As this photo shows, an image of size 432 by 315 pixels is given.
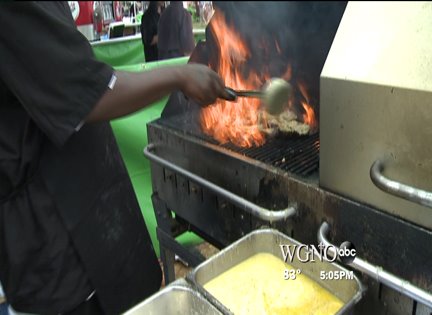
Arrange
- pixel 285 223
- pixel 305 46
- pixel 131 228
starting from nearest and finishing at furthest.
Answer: pixel 285 223, pixel 131 228, pixel 305 46

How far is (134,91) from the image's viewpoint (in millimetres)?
1021

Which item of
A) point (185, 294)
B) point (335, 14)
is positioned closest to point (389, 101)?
point (185, 294)

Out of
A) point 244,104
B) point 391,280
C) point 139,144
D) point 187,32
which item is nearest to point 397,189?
point 391,280

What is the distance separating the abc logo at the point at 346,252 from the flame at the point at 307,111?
64 centimetres

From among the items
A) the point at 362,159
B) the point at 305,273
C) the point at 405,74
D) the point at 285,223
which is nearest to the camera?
the point at 405,74

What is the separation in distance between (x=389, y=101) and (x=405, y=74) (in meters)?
0.07

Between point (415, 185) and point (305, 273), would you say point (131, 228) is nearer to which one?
point (305, 273)

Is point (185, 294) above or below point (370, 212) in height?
below

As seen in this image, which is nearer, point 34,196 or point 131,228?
point 34,196

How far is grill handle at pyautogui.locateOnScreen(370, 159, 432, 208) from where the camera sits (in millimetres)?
860

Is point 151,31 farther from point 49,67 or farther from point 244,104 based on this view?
point 49,67

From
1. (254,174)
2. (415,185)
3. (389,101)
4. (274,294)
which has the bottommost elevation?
(274,294)

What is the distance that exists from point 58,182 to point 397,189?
3.00ft

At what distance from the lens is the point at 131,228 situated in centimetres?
144
